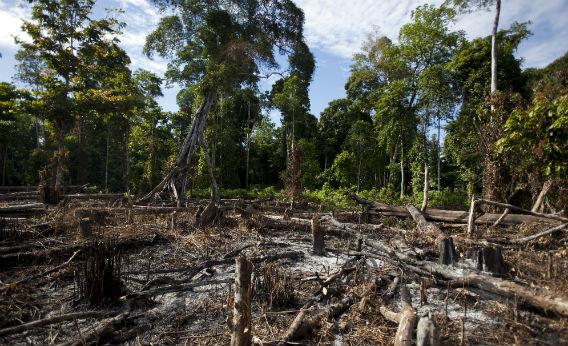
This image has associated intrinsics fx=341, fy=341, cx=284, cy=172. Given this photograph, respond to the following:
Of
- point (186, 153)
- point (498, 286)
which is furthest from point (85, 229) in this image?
point (186, 153)

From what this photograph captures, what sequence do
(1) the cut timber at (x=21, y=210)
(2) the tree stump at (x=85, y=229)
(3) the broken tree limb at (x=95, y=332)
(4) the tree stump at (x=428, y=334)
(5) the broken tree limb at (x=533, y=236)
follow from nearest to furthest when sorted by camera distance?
(4) the tree stump at (x=428, y=334) → (3) the broken tree limb at (x=95, y=332) → (5) the broken tree limb at (x=533, y=236) → (2) the tree stump at (x=85, y=229) → (1) the cut timber at (x=21, y=210)

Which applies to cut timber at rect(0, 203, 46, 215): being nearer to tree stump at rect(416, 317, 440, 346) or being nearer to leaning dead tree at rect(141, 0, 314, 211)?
leaning dead tree at rect(141, 0, 314, 211)

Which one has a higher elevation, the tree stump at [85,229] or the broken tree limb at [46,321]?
the tree stump at [85,229]

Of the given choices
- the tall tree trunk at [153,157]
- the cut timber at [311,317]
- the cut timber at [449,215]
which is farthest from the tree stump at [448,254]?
the tall tree trunk at [153,157]

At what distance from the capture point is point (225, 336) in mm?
3299

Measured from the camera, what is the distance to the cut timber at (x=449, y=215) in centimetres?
802

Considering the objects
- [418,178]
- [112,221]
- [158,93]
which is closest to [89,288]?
[112,221]

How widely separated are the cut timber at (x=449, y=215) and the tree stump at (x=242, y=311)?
705cm

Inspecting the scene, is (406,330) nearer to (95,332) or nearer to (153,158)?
(95,332)

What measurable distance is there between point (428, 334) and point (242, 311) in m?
1.43

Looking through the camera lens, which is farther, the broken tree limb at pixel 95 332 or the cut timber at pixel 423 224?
the cut timber at pixel 423 224

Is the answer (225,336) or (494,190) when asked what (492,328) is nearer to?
(225,336)

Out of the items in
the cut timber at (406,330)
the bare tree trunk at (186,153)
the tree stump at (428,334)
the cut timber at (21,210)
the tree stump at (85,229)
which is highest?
the bare tree trunk at (186,153)

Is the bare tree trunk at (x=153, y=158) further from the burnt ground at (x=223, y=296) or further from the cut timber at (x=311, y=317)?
the cut timber at (x=311, y=317)
